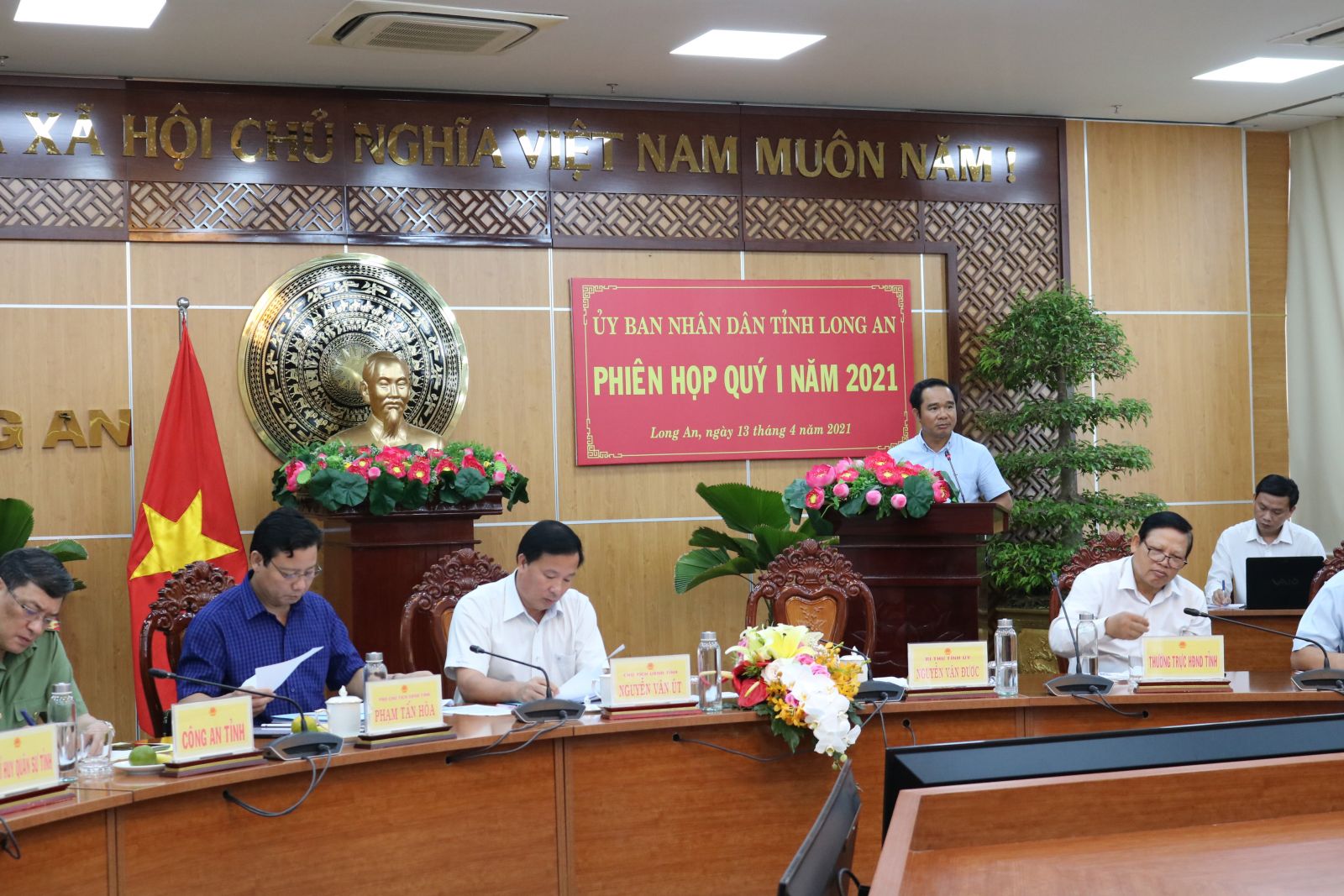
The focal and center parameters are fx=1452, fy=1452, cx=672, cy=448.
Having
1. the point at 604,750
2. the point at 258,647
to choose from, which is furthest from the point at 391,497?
the point at 604,750

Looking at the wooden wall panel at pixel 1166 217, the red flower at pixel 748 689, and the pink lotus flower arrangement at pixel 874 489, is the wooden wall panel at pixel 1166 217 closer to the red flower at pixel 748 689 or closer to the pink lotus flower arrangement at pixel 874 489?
the pink lotus flower arrangement at pixel 874 489

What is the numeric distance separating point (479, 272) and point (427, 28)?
4.53ft

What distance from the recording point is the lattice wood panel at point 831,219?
7141mm

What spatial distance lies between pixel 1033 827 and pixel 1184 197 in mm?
6457

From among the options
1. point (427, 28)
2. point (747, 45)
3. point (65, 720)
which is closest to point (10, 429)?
point (427, 28)

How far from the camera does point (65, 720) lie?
308 centimetres

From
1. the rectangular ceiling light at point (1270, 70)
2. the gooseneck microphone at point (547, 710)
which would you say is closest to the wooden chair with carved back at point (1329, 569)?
the rectangular ceiling light at point (1270, 70)

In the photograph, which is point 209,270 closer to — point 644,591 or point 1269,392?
point 644,591

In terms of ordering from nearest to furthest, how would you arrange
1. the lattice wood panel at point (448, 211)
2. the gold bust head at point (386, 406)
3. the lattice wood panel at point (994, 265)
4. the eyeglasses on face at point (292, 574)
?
the eyeglasses on face at point (292, 574) → the gold bust head at point (386, 406) → the lattice wood panel at point (448, 211) → the lattice wood panel at point (994, 265)

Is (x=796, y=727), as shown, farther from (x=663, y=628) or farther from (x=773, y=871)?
(x=663, y=628)

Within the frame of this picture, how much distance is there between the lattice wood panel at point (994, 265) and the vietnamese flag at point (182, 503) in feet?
11.9

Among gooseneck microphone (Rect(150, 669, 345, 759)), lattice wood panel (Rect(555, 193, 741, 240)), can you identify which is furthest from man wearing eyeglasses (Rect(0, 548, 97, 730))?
lattice wood panel (Rect(555, 193, 741, 240))

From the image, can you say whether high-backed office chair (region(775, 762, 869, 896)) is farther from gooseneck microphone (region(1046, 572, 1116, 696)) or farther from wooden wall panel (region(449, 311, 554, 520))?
wooden wall panel (region(449, 311, 554, 520))

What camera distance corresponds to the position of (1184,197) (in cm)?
780
